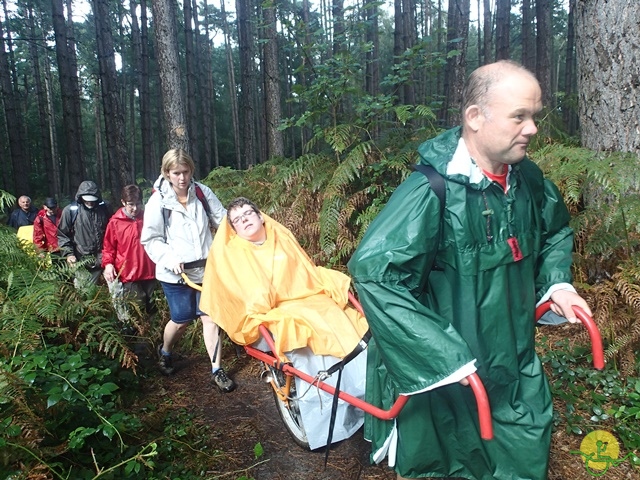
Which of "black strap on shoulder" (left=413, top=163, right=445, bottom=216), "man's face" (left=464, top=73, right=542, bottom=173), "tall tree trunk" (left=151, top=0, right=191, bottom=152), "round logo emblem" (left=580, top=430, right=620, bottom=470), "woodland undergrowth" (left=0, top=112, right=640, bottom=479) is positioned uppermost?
"tall tree trunk" (left=151, top=0, right=191, bottom=152)

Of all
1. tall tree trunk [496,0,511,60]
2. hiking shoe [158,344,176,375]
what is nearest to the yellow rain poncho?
hiking shoe [158,344,176,375]

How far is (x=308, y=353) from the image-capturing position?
288cm

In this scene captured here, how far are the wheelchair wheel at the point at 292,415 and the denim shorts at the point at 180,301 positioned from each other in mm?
1126

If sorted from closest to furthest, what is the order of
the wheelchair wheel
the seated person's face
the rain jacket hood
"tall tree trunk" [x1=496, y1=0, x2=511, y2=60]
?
1. the wheelchair wheel
2. the seated person's face
3. the rain jacket hood
4. "tall tree trunk" [x1=496, y1=0, x2=511, y2=60]

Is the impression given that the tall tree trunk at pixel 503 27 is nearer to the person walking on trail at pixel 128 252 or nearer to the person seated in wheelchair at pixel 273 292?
the person walking on trail at pixel 128 252

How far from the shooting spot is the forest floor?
8.93 feet

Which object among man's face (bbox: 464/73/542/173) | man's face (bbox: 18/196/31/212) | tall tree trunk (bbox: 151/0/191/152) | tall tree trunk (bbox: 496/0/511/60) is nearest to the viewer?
man's face (bbox: 464/73/542/173)

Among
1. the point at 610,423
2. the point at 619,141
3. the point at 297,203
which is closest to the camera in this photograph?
the point at 610,423

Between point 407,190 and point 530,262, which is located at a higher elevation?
point 407,190

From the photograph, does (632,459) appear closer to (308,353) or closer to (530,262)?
(530,262)

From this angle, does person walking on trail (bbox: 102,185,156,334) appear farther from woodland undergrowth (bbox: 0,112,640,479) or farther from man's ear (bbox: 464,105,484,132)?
man's ear (bbox: 464,105,484,132)

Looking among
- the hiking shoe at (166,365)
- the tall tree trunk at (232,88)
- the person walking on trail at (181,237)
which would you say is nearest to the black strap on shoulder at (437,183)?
the person walking on trail at (181,237)

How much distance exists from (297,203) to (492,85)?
3.95 metres

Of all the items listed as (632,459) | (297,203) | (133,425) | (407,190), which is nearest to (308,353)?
(133,425)
